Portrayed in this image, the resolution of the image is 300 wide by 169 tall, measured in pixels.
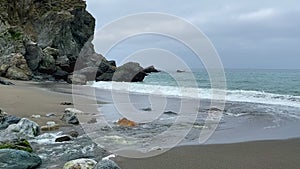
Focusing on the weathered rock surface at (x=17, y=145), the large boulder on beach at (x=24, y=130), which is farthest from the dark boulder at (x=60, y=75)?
the weathered rock surface at (x=17, y=145)

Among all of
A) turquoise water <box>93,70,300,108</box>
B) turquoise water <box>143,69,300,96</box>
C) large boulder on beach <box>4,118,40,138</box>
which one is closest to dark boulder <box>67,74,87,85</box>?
turquoise water <box>93,70,300,108</box>

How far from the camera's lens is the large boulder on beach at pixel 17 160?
4.54 metres

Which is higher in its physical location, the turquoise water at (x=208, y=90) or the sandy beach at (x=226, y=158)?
the turquoise water at (x=208, y=90)

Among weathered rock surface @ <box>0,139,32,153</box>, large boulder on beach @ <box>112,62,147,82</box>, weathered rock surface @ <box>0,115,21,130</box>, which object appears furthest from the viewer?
large boulder on beach @ <box>112,62,147,82</box>

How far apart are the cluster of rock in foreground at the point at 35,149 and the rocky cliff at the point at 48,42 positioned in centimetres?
2241

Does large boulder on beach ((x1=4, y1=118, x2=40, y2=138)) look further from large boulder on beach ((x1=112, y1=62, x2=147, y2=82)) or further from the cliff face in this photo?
large boulder on beach ((x1=112, y1=62, x2=147, y2=82))

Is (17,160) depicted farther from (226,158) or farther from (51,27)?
(51,27)

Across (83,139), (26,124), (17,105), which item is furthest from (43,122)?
(17,105)

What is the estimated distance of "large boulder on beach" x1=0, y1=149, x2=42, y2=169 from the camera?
4543 millimetres

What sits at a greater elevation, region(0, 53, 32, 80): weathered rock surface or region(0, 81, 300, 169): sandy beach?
region(0, 53, 32, 80): weathered rock surface

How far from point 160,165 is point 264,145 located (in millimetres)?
2575

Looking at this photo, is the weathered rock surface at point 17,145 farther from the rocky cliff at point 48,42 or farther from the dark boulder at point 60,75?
the dark boulder at point 60,75

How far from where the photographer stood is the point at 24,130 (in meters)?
6.95

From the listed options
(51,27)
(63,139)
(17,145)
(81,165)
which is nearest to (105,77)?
(51,27)
